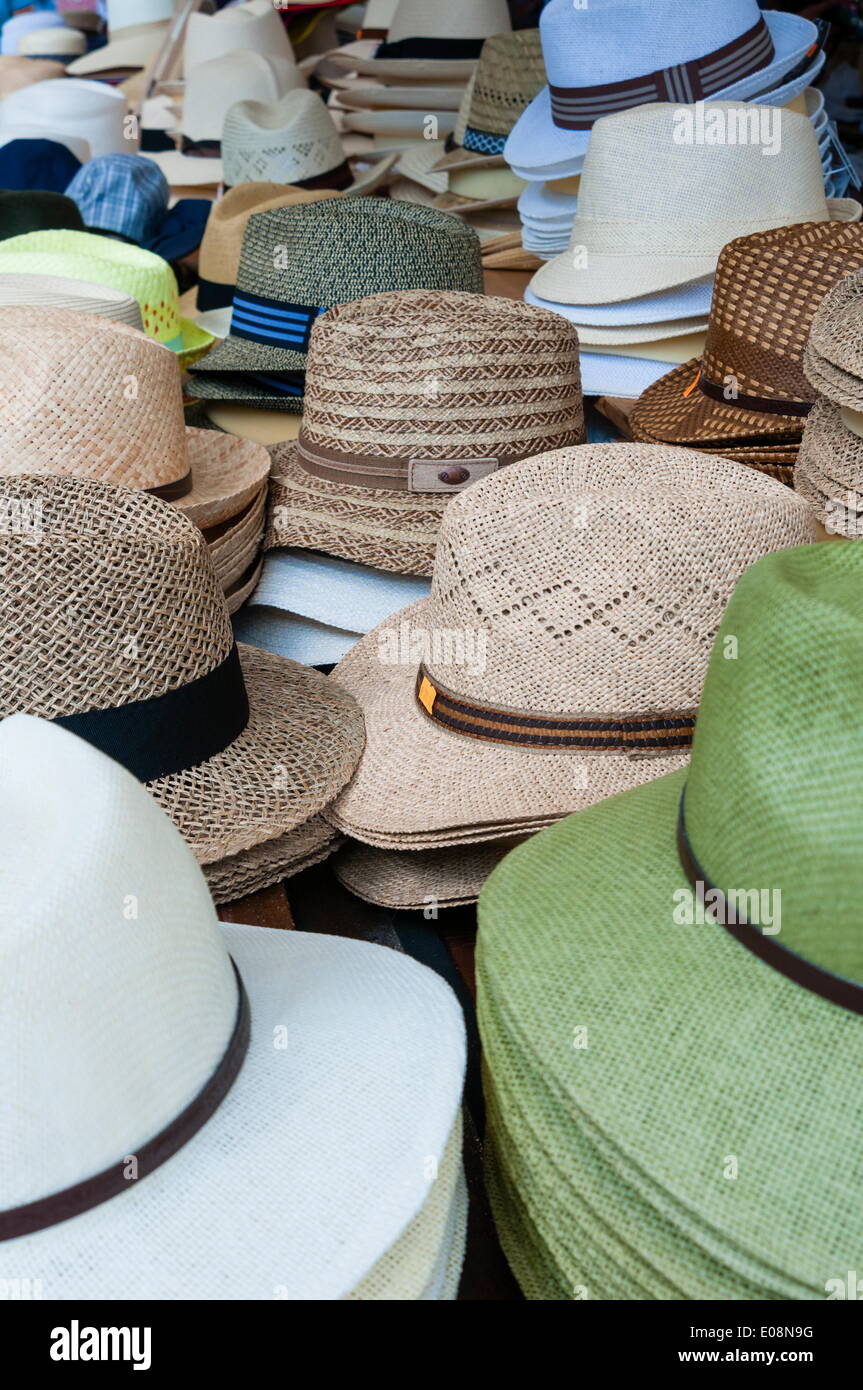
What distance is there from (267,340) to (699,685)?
1.34 metres

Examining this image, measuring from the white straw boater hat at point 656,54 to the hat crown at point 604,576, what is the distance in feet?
→ 4.74

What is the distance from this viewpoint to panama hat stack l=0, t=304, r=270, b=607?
1.82 m

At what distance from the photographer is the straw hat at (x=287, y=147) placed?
425 cm

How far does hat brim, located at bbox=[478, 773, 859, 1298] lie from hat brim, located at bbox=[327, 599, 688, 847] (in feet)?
1.20

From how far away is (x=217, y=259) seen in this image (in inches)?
135

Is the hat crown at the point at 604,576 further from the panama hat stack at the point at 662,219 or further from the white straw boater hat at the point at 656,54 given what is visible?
the white straw boater hat at the point at 656,54

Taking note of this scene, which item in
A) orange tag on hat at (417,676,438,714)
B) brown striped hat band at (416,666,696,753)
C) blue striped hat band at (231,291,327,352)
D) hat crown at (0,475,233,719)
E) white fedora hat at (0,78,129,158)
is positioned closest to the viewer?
hat crown at (0,475,233,719)

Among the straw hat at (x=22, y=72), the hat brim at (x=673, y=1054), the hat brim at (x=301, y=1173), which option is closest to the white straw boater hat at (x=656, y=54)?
the hat brim at (x=673, y=1054)

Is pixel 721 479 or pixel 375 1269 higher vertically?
pixel 721 479

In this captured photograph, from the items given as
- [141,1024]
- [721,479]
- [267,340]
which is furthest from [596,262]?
[141,1024]

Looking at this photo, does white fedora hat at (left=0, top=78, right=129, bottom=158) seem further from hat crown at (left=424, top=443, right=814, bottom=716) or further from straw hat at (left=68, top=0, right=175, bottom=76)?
hat crown at (left=424, top=443, right=814, bottom=716)

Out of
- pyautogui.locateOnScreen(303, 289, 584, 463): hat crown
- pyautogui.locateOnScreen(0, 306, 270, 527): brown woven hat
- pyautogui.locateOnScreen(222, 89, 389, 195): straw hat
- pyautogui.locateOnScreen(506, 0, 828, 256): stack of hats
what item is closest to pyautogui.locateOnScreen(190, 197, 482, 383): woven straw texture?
pyautogui.locateOnScreen(303, 289, 584, 463): hat crown

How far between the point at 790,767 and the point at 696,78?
2.18 metres

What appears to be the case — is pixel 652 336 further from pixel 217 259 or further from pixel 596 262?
pixel 217 259
